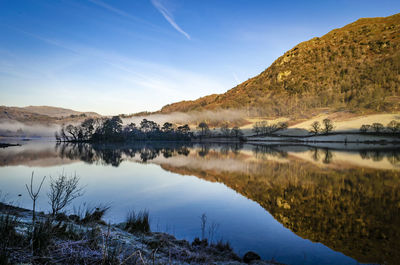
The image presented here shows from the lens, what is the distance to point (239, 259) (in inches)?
253

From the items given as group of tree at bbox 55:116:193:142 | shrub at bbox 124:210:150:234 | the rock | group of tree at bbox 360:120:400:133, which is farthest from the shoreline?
group of tree at bbox 360:120:400:133

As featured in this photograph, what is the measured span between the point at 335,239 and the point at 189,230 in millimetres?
5092

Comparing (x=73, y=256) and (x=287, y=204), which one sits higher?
(x=73, y=256)

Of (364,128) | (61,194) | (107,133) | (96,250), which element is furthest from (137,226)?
(364,128)

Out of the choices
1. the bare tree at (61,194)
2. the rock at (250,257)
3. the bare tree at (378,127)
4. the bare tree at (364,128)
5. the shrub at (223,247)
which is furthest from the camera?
the bare tree at (364,128)

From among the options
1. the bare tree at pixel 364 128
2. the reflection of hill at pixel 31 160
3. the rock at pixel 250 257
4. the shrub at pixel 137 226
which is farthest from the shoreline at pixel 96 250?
the bare tree at pixel 364 128

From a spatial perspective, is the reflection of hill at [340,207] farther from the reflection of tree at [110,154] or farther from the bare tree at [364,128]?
the bare tree at [364,128]

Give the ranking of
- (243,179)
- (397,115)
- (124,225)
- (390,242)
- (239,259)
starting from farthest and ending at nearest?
(397,115)
(243,179)
(124,225)
(390,242)
(239,259)

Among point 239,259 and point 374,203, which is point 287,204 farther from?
point 239,259

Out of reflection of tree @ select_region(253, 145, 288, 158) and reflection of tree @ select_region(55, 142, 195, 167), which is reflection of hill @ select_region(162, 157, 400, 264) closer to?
reflection of tree @ select_region(55, 142, 195, 167)

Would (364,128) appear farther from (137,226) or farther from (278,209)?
(137,226)

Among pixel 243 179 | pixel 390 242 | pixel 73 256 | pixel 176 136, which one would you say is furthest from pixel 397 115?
pixel 73 256

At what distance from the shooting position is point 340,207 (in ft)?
37.1

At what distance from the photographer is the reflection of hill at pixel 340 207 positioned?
7.43m
